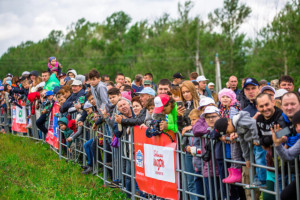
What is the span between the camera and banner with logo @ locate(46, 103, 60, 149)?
1275 centimetres

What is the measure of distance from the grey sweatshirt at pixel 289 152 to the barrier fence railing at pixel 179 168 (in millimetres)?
73

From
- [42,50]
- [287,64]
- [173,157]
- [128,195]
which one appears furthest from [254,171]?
→ [42,50]

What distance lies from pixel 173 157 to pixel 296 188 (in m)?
2.57

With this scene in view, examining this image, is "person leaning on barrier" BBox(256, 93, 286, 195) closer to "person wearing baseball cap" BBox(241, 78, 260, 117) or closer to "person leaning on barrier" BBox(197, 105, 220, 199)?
"person leaning on barrier" BBox(197, 105, 220, 199)

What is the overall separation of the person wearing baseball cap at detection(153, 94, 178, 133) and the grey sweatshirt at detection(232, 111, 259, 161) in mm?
1598

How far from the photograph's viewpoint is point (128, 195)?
29.2 ft

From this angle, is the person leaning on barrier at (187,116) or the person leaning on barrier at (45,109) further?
the person leaning on barrier at (45,109)

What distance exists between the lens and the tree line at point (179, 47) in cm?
4406

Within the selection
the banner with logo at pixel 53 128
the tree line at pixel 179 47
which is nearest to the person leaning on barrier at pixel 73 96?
the banner with logo at pixel 53 128

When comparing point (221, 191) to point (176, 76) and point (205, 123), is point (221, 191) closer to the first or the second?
point (205, 123)

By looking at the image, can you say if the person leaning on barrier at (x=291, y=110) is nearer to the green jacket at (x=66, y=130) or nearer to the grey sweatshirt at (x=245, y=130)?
→ the grey sweatshirt at (x=245, y=130)

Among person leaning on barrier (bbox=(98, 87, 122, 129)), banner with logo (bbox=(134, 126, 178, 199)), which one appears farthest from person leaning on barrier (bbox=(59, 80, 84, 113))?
banner with logo (bbox=(134, 126, 178, 199))

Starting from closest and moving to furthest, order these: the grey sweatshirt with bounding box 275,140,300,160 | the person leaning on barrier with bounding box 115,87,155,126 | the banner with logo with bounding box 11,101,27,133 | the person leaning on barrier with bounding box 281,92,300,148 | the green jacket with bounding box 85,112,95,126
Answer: the grey sweatshirt with bounding box 275,140,300,160
the person leaning on barrier with bounding box 281,92,300,148
the person leaning on barrier with bounding box 115,87,155,126
the green jacket with bounding box 85,112,95,126
the banner with logo with bounding box 11,101,27,133

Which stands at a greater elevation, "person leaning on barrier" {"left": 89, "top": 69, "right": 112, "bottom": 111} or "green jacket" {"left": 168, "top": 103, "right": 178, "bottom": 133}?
"person leaning on barrier" {"left": 89, "top": 69, "right": 112, "bottom": 111}
